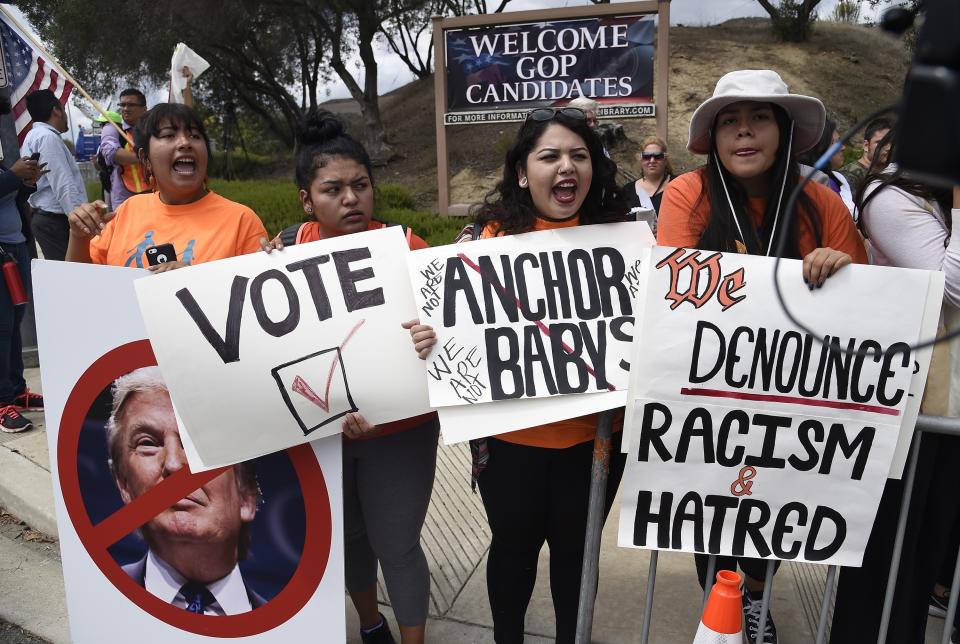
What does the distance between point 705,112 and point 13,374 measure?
4.63 metres

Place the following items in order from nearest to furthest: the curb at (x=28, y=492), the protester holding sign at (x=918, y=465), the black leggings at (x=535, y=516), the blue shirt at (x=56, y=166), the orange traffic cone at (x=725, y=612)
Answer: the orange traffic cone at (x=725, y=612)
the protester holding sign at (x=918, y=465)
the black leggings at (x=535, y=516)
the curb at (x=28, y=492)
the blue shirt at (x=56, y=166)

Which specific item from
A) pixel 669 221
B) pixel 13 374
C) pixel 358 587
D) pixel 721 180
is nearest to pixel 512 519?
pixel 358 587

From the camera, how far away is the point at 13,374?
15.6 ft

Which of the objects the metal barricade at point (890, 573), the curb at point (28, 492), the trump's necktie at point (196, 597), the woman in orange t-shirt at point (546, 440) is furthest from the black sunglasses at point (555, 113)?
the curb at point (28, 492)

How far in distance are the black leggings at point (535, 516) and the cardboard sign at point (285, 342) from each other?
339 mm

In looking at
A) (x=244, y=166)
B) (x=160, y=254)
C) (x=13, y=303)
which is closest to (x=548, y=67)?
(x=13, y=303)

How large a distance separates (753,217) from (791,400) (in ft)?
1.94

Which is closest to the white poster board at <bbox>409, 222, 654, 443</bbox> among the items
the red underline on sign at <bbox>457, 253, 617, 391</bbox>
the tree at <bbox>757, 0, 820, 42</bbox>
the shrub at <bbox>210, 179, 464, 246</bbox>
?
the red underline on sign at <bbox>457, 253, 617, 391</bbox>

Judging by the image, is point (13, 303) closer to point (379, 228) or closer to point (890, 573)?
point (379, 228)

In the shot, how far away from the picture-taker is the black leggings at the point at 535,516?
86.4 inches

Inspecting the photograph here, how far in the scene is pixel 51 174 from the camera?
5.11 meters

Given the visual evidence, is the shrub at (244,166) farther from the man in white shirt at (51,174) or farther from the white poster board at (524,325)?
the white poster board at (524,325)

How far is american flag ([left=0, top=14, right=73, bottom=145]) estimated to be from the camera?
4.95 meters

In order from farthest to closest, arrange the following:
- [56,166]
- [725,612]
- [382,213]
Result: [382,213] → [56,166] → [725,612]
